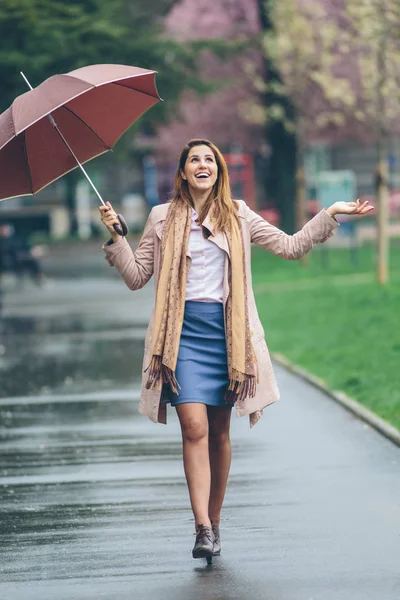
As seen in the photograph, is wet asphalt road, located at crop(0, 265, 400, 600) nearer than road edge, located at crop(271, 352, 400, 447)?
Yes

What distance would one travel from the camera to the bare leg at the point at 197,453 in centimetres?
629

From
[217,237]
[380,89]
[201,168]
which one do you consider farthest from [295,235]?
[380,89]

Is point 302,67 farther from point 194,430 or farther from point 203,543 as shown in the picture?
point 203,543

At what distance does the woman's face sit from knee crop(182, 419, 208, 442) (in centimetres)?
100

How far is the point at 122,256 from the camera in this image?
20.9 feet

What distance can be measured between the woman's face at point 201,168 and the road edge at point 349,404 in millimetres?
3299

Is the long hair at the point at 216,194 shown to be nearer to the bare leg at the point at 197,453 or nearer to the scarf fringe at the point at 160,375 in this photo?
the scarf fringe at the point at 160,375

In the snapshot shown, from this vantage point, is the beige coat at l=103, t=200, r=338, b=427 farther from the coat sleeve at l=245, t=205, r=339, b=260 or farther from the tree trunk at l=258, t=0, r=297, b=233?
the tree trunk at l=258, t=0, r=297, b=233

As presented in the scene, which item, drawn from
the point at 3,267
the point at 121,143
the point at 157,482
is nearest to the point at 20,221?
the point at 121,143

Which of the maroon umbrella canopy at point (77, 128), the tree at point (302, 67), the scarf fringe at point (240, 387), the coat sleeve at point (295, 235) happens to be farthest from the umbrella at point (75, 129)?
the tree at point (302, 67)

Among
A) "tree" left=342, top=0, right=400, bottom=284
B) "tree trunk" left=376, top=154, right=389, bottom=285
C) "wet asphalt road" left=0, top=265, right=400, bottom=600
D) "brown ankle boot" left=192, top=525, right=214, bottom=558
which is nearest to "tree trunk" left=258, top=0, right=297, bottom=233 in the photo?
"tree" left=342, top=0, right=400, bottom=284

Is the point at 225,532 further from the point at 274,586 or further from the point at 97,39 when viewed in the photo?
the point at 97,39

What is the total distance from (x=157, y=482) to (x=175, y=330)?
217 centimetres

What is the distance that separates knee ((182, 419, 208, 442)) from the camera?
629 cm
